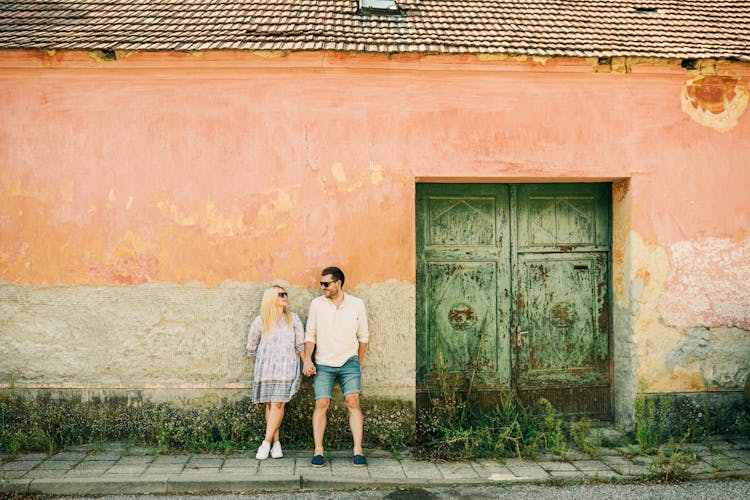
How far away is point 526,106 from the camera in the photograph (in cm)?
669

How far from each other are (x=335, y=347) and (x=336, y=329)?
0.17 meters

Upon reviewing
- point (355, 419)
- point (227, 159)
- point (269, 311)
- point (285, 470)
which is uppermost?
point (227, 159)

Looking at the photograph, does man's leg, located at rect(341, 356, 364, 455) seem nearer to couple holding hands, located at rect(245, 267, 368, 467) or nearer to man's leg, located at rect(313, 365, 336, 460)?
couple holding hands, located at rect(245, 267, 368, 467)

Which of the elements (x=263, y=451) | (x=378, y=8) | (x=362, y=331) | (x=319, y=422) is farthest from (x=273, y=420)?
(x=378, y=8)

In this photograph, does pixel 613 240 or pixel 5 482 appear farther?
pixel 613 240

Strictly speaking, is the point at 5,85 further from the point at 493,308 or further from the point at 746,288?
the point at 746,288

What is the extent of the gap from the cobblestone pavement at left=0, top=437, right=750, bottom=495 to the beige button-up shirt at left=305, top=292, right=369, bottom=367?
996mm

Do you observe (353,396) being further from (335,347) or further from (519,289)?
(519,289)

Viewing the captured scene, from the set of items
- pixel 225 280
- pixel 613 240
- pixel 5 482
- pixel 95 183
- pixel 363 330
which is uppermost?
pixel 95 183

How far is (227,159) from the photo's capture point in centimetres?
648

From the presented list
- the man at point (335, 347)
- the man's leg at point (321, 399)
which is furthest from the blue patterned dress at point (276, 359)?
the man's leg at point (321, 399)

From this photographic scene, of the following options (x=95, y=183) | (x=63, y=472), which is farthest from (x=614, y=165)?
(x=63, y=472)

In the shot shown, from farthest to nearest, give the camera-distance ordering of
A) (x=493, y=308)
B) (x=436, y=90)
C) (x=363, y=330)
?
(x=493, y=308) < (x=436, y=90) < (x=363, y=330)

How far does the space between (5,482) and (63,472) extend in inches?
17.4
